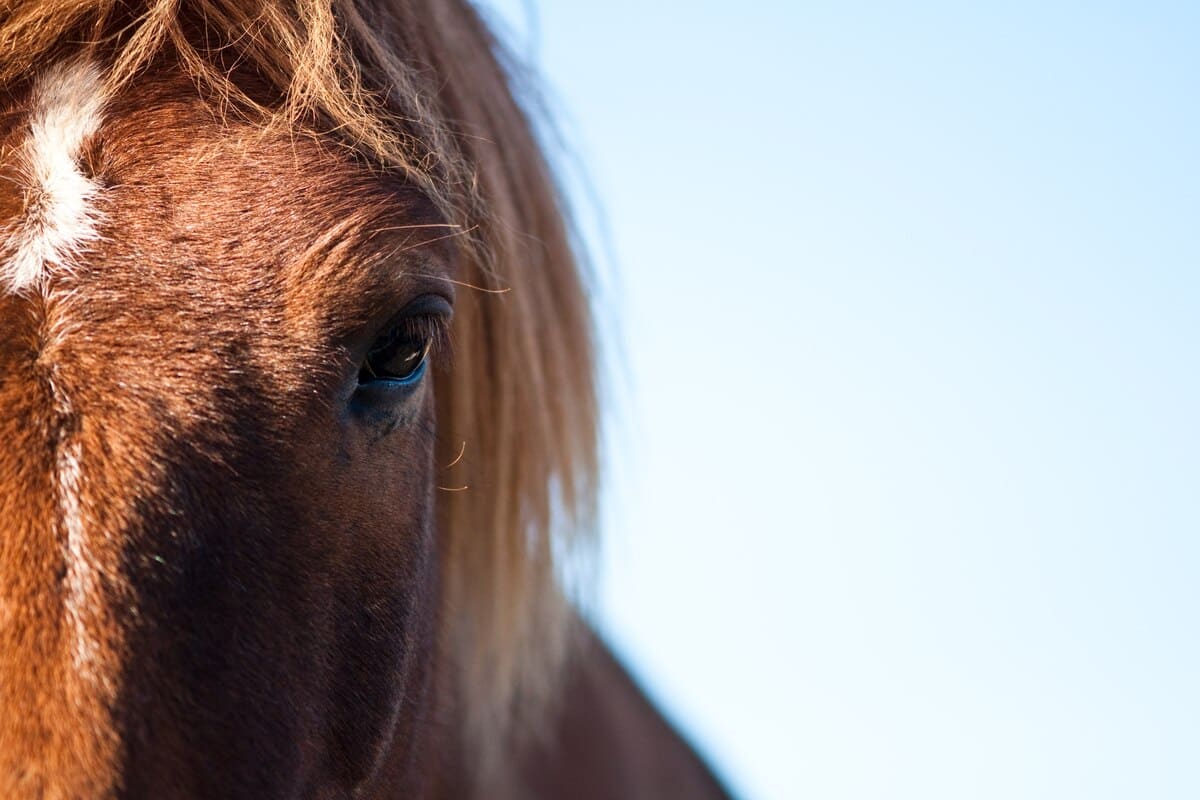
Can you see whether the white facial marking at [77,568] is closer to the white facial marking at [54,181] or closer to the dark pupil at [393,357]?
the white facial marking at [54,181]

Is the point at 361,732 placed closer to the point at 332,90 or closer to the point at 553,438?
the point at 332,90

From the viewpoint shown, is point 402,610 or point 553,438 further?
point 553,438

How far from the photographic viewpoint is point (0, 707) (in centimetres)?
101

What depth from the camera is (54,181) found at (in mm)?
1261

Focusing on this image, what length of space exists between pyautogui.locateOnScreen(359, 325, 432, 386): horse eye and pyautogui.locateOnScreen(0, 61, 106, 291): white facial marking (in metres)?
0.32

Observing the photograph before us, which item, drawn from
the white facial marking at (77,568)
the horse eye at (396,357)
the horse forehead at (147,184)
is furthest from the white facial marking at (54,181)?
the horse eye at (396,357)

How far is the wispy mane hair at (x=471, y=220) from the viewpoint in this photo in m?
1.42

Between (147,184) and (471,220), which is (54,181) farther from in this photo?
(471,220)

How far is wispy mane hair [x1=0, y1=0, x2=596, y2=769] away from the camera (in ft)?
4.67

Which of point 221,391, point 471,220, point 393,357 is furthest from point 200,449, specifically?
point 471,220

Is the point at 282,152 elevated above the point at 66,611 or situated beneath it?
elevated above

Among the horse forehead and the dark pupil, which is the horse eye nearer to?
the dark pupil

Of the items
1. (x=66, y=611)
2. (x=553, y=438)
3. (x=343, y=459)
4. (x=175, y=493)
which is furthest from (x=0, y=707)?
(x=553, y=438)

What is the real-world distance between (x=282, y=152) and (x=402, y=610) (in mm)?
546
